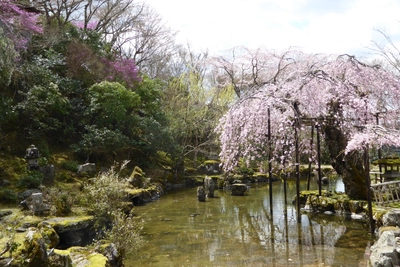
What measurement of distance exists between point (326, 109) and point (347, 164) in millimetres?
2135

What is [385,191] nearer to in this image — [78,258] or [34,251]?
[78,258]

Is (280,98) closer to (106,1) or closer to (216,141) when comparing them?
(216,141)

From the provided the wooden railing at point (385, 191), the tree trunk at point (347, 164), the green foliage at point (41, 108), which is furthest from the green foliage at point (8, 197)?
the wooden railing at point (385, 191)

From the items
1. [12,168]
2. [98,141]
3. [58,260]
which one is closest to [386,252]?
[58,260]

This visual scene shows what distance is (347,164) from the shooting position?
1185 centimetres

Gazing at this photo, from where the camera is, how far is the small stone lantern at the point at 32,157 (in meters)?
12.3

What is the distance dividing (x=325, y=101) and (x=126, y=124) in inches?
482

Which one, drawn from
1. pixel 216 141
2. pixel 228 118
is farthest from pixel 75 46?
pixel 228 118

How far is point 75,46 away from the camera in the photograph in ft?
63.5

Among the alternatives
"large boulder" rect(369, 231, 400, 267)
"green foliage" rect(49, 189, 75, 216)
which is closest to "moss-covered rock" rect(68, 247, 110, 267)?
"green foliage" rect(49, 189, 75, 216)

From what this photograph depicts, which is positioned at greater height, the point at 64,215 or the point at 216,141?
the point at 216,141

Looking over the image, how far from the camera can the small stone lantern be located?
12.3 m

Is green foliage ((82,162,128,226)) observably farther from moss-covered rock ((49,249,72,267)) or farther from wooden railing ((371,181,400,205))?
wooden railing ((371,181,400,205))

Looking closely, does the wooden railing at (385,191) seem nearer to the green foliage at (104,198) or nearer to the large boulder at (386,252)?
the large boulder at (386,252)
